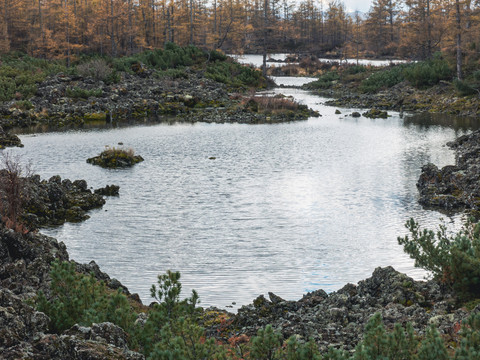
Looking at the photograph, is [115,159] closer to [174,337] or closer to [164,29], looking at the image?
[174,337]

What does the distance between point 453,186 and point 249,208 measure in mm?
7598

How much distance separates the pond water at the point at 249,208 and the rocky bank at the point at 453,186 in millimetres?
→ 676

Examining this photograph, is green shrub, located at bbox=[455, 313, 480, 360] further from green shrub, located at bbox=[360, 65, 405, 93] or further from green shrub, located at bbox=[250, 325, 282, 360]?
green shrub, located at bbox=[360, 65, 405, 93]

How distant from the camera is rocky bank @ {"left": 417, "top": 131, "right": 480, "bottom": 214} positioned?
57.3 feet

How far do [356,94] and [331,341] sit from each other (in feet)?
174

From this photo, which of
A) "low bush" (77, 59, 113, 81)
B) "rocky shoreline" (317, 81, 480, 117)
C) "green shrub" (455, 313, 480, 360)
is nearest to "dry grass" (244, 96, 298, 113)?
"rocky shoreline" (317, 81, 480, 117)

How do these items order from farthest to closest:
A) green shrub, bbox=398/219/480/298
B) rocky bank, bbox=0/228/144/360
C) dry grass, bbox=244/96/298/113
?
dry grass, bbox=244/96/298/113 < green shrub, bbox=398/219/480/298 < rocky bank, bbox=0/228/144/360

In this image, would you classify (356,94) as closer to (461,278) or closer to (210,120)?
(210,120)

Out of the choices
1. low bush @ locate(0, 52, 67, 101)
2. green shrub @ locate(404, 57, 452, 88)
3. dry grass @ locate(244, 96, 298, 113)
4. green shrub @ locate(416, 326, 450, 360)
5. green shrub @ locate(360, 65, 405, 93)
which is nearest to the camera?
green shrub @ locate(416, 326, 450, 360)

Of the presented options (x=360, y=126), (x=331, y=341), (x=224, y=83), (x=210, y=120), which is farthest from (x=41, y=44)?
(x=331, y=341)

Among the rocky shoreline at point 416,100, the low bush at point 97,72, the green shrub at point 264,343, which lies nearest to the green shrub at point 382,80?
the rocky shoreline at point 416,100

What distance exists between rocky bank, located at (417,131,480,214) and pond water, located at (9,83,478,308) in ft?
2.22

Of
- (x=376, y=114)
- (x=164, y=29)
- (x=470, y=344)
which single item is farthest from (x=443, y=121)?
(x=164, y=29)

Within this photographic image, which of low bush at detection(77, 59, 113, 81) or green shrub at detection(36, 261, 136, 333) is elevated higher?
low bush at detection(77, 59, 113, 81)
